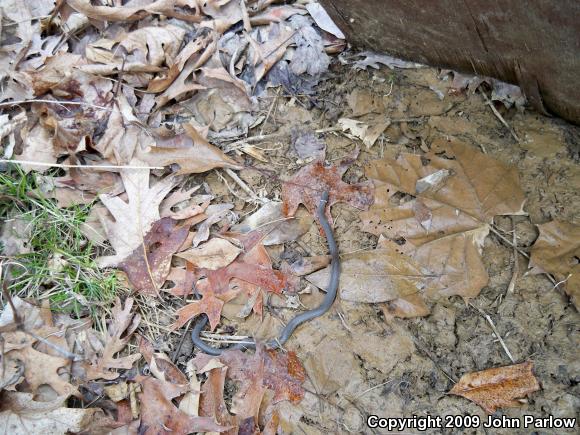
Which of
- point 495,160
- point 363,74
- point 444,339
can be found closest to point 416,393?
point 444,339

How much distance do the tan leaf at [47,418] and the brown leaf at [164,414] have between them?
0.24 m

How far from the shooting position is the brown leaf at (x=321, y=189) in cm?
302

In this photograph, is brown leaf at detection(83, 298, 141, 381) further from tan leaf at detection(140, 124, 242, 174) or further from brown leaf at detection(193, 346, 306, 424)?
tan leaf at detection(140, 124, 242, 174)

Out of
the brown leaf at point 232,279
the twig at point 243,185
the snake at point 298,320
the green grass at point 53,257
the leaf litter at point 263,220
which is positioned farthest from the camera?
the twig at point 243,185

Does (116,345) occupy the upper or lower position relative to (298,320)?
lower

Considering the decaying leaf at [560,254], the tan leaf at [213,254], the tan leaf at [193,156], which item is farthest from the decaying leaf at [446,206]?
the tan leaf at [193,156]

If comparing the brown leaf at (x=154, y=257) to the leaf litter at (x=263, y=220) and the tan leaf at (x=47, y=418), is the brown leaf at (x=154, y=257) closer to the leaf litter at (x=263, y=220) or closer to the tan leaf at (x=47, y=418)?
the leaf litter at (x=263, y=220)

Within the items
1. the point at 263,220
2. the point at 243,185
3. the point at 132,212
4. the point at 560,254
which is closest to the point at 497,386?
the point at 560,254

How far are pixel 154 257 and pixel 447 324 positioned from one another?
1.70 m

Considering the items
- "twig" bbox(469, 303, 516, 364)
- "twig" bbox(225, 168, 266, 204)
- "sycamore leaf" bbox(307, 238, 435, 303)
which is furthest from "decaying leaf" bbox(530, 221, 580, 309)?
"twig" bbox(225, 168, 266, 204)

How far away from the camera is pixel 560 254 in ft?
8.28

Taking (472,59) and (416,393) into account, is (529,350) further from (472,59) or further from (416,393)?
(472,59)

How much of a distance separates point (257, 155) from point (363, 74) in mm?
874

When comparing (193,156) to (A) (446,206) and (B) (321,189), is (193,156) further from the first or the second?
(A) (446,206)
